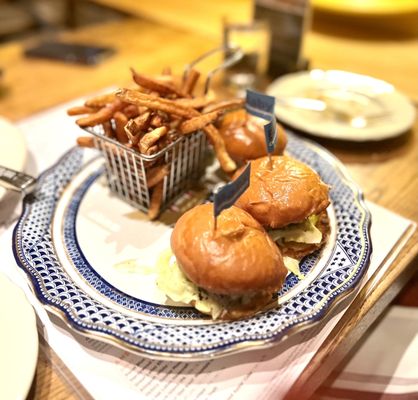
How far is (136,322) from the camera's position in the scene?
3.10ft

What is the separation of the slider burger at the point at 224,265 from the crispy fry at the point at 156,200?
0.25 metres

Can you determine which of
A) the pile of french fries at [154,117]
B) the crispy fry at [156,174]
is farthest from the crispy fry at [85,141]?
the crispy fry at [156,174]

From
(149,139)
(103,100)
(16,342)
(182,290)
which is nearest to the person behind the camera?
(16,342)

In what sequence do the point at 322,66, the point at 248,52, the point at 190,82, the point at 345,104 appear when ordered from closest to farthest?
the point at 190,82, the point at 345,104, the point at 248,52, the point at 322,66

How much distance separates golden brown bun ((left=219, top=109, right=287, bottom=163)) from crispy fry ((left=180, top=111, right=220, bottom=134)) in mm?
123

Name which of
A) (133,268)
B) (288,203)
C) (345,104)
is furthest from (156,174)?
(345,104)

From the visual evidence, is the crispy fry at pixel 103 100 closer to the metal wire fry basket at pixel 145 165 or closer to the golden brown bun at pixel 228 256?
the metal wire fry basket at pixel 145 165

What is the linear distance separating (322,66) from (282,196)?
137cm

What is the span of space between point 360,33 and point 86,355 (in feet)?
7.64

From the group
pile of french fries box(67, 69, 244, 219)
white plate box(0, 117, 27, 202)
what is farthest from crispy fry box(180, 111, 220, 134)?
white plate box(0, 117, 27, 202)

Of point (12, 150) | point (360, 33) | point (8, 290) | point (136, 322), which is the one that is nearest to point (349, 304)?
point (136, 322)

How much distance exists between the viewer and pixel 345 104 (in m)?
1.79

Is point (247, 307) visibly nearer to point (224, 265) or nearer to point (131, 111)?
point (224, 265)

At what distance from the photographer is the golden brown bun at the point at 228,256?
0.92 metres
